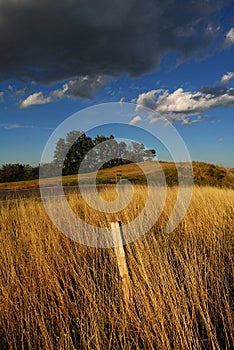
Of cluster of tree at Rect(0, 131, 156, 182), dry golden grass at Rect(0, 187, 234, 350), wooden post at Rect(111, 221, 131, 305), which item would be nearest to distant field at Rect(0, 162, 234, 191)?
cluster of tree at Rect(0, 131, 156, 182)

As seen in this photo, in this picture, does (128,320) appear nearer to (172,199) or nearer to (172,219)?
(172,219)

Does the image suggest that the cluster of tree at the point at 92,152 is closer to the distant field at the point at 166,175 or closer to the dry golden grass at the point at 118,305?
the distant field at the point at 166,175

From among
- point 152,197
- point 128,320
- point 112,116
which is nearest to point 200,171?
point 152,197

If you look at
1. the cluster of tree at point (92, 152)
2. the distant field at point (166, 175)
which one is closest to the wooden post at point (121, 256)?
the cluster of tree at point (92, 152)

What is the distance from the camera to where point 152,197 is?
30.0ft

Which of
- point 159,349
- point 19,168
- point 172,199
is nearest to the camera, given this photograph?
point 159,349

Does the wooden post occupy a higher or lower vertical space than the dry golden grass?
higher

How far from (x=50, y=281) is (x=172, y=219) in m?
3.72

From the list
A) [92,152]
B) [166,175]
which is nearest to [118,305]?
[92,152]

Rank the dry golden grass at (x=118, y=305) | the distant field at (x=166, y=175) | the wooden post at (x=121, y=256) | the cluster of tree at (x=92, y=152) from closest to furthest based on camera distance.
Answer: the dry golden grass at (x=118, y=305) → the wooden post at (x=121, y=256) → the cluster of tree at (x=92, y=152) → the distant field at (x=166, y=175)

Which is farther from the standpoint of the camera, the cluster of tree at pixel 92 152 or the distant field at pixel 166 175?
the distant field at pixel 166 175

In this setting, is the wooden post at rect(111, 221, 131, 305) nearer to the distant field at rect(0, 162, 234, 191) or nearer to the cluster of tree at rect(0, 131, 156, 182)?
the cluster of tree at rect(0, 131, 156, 182)

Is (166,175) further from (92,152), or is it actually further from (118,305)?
(118,305)

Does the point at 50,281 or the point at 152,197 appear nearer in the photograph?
the point at 50,281
